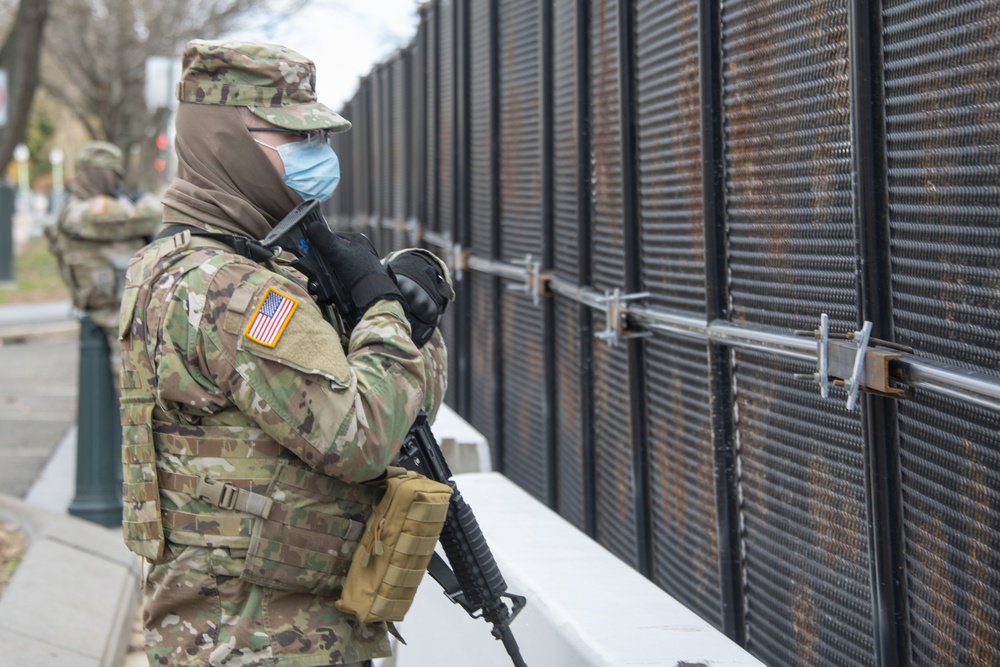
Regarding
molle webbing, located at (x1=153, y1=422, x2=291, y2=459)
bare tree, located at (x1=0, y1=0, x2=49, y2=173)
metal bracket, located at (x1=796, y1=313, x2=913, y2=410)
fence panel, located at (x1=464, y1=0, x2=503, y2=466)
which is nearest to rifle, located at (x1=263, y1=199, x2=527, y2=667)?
molle webbing, located at (x1=153, y1=422, x2=291, y2=459)

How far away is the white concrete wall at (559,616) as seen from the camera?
2363 mm

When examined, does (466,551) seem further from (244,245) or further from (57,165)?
(57,165)

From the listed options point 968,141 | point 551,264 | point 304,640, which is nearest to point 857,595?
point 968,141

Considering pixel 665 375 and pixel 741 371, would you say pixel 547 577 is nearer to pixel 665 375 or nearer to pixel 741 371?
pixel 741 371

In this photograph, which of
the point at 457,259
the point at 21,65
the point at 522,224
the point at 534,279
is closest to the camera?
the point at 534,279

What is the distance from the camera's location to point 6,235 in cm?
2400

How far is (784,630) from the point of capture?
289 centimetres

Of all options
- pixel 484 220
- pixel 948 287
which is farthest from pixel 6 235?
pixel 948 287

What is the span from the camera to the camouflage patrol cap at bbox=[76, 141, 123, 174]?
28.3ft

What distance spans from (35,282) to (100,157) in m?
18.6

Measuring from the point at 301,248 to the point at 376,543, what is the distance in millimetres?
616

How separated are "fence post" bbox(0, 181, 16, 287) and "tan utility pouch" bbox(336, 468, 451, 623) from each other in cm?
2250

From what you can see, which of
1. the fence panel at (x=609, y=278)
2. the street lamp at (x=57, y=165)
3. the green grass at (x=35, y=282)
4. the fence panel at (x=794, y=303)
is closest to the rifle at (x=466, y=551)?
the fence panel at (x=794, y=303)

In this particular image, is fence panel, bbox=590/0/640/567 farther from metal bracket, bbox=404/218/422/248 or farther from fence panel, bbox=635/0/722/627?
metal bracket, bbox=404/218/422/248
